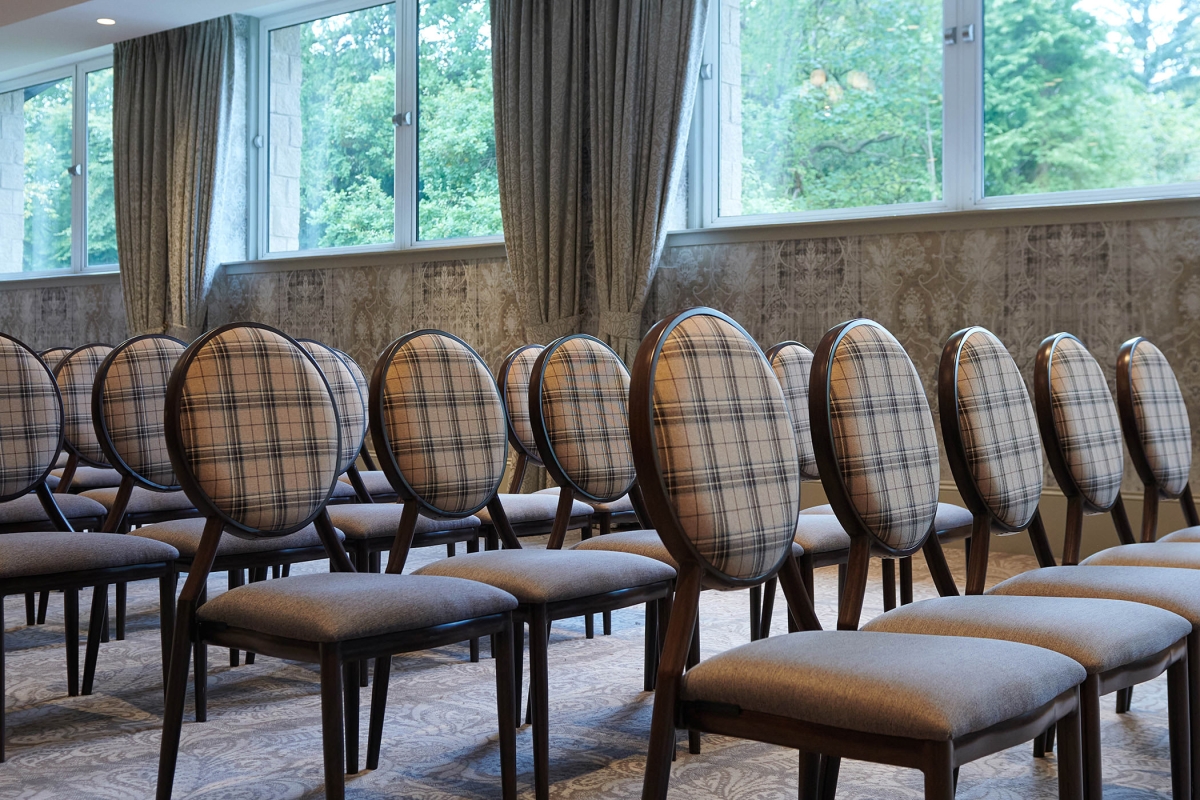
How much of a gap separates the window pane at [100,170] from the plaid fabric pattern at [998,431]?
7714mm

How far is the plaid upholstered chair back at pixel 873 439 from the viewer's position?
169 centimetres

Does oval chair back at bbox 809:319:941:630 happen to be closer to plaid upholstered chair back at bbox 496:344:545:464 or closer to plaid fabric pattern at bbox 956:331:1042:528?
plaid fabric pattern at bbox 956:331:1042:528

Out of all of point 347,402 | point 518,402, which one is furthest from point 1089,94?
point 347,402

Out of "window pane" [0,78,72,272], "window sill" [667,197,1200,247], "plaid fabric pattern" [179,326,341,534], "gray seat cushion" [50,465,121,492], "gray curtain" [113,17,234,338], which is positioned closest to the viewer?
"plaid fabric pattern" [179,326,341,534]

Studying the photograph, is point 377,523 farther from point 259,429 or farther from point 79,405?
point 79,405

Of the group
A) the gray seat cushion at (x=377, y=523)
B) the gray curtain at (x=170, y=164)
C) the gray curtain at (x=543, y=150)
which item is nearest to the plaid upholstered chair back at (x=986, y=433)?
the gray seat cushion at (x=377, y=523)

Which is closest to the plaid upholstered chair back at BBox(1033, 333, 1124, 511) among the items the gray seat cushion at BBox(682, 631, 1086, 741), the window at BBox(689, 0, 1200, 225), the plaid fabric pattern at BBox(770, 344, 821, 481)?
the plaid fabric pattern at BBox(770, 344, 821, 481)

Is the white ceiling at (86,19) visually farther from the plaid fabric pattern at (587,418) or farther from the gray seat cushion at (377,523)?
the plaid fabric pattern at (587,418)

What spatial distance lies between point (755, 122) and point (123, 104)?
15.3 ft

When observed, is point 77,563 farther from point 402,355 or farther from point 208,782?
point 402,355

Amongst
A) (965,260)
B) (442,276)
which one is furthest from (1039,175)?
(442,276)

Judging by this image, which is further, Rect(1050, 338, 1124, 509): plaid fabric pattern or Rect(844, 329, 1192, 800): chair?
Rect(1050, 338, 1124, 509): plaid fabric pattern

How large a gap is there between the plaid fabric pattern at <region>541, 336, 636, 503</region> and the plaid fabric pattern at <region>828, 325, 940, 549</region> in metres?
0.76

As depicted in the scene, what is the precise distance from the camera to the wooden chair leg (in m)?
1.62
